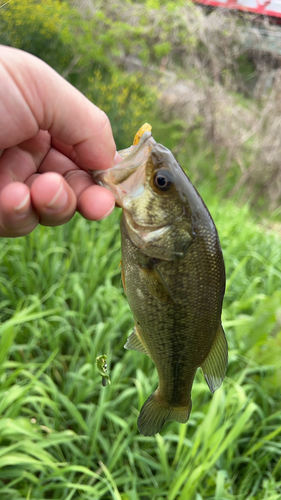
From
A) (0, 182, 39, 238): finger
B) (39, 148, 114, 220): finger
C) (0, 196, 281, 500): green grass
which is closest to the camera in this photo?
(0, 182, 39, 238): finger

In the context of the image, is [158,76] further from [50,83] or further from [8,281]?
[50,83]

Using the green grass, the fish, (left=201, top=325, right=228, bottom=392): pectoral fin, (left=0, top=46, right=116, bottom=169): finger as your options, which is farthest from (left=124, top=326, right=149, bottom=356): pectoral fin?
the green grass

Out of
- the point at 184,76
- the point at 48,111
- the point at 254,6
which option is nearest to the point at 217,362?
the point at 48,111

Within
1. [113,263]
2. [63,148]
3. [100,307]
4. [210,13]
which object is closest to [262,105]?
[210,13]

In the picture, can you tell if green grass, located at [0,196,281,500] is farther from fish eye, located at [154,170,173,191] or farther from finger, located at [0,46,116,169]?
fish eye, located at [154,170,173,191]

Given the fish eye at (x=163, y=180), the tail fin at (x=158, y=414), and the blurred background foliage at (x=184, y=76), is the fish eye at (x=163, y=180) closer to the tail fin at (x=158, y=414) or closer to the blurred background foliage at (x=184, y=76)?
the tail fin at (x=158, y=414)

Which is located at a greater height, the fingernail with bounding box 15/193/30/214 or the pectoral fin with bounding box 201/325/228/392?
the fingernail with bounding box 15/193/30/214
